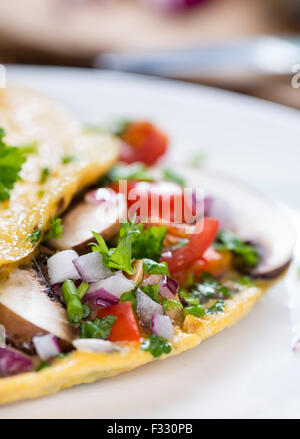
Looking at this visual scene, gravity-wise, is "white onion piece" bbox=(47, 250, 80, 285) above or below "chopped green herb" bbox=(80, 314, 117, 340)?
above

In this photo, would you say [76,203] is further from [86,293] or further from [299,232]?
[299,232]

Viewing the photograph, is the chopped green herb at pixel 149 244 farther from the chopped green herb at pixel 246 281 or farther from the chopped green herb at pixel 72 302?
the chopped green herb at pixel 246 281

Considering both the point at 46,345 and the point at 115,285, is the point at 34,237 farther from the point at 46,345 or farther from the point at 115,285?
the point at 46,345

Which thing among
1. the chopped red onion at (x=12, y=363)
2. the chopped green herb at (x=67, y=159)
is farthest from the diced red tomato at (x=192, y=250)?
the chopped red onion at (x=12, y=363)

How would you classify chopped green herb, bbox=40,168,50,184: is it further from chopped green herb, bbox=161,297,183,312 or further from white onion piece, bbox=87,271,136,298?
chopped green herb, bbox=161,297,183,312

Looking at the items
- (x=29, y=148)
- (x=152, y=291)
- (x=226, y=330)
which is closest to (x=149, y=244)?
(x=152, y=291)

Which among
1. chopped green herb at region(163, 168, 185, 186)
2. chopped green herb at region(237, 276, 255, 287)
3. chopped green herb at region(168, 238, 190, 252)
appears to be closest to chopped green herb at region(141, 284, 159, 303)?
chopped green herb at region(168, 238, 190, 252)

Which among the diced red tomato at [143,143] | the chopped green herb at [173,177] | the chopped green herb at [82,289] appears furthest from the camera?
the diced red tomato at [143,143]
